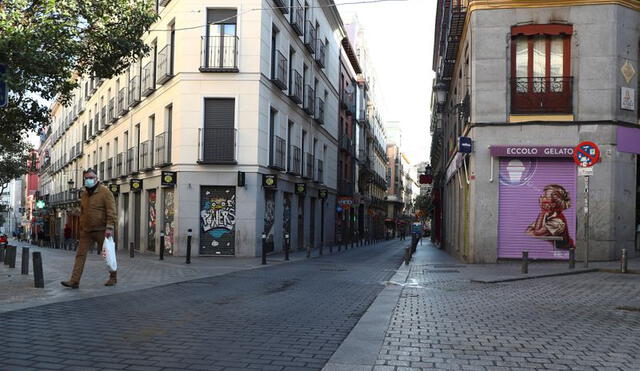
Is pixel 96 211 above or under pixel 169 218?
above

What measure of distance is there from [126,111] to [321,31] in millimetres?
11702

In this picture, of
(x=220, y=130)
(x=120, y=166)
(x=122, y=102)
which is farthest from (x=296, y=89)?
(x=120, y=166)

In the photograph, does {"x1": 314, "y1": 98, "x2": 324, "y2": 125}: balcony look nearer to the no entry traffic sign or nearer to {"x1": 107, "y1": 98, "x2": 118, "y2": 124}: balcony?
{"x1": 107, "y1": 98, "x2": 118, "y2": 124}: balcony

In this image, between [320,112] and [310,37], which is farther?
[320,112]

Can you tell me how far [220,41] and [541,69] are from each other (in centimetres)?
1159

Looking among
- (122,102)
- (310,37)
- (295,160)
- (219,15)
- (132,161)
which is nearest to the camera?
(219,15)

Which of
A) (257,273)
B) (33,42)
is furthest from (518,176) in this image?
(33,42)

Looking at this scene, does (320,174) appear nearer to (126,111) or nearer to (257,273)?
(126,111)

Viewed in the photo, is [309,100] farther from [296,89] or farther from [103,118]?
[103,118]

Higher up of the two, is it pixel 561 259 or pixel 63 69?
pixel 63 69

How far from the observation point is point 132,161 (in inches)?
1059

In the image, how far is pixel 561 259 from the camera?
50.8ft

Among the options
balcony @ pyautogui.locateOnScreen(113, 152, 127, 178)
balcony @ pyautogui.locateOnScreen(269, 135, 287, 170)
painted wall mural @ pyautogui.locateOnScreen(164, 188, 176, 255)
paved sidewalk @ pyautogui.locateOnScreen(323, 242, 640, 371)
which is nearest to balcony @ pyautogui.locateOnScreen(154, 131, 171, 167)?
painted wall mural @ pyautogui.locateOnScreen(164, 188, 176, 255)

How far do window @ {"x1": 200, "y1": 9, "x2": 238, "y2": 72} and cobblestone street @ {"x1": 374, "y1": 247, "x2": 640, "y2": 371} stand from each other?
13365 millimetres
